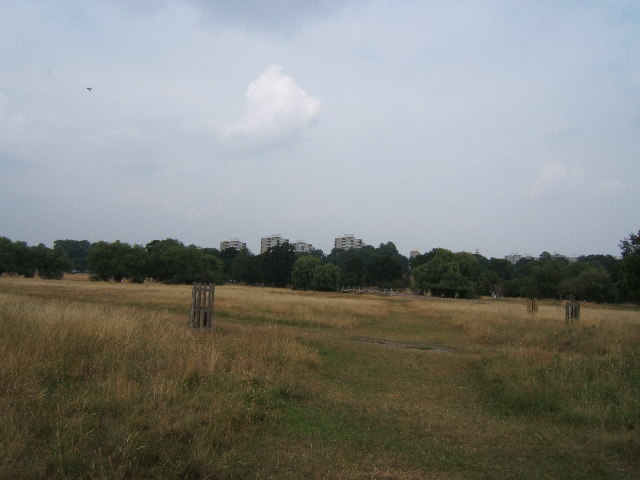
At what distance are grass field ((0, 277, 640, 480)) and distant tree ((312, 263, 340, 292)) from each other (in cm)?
7211

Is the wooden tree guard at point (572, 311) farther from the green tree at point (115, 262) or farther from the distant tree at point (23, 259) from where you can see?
the distant tree at point (23, 259)

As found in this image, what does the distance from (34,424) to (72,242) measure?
722 feet

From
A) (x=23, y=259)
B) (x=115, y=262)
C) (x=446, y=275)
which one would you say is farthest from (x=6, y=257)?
(x=446, y=275)

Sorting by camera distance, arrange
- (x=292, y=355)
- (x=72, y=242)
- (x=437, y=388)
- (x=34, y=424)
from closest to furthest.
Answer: (x=34, y=424)
(x=437, y=388)
(x=292, y=355)
(x=72, y=242)

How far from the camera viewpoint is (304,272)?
8862cm

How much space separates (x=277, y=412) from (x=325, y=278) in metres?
77.1

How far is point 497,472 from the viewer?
18.0ft

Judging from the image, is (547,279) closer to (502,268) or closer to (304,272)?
(304,272)

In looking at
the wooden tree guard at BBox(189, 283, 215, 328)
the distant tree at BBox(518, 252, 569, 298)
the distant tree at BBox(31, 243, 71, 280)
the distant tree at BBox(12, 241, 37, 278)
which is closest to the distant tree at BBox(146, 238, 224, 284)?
the distant tree at BBox(31, 243, 71, 280)

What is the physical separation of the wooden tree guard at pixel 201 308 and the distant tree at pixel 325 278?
224ft

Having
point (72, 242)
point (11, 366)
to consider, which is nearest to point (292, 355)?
point (11, 366)

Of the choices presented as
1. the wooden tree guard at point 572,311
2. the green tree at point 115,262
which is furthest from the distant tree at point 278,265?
the wooden tree guard at point 572,311

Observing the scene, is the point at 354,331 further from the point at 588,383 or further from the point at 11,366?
the point at 11,366

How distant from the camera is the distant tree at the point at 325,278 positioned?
3319 inches
